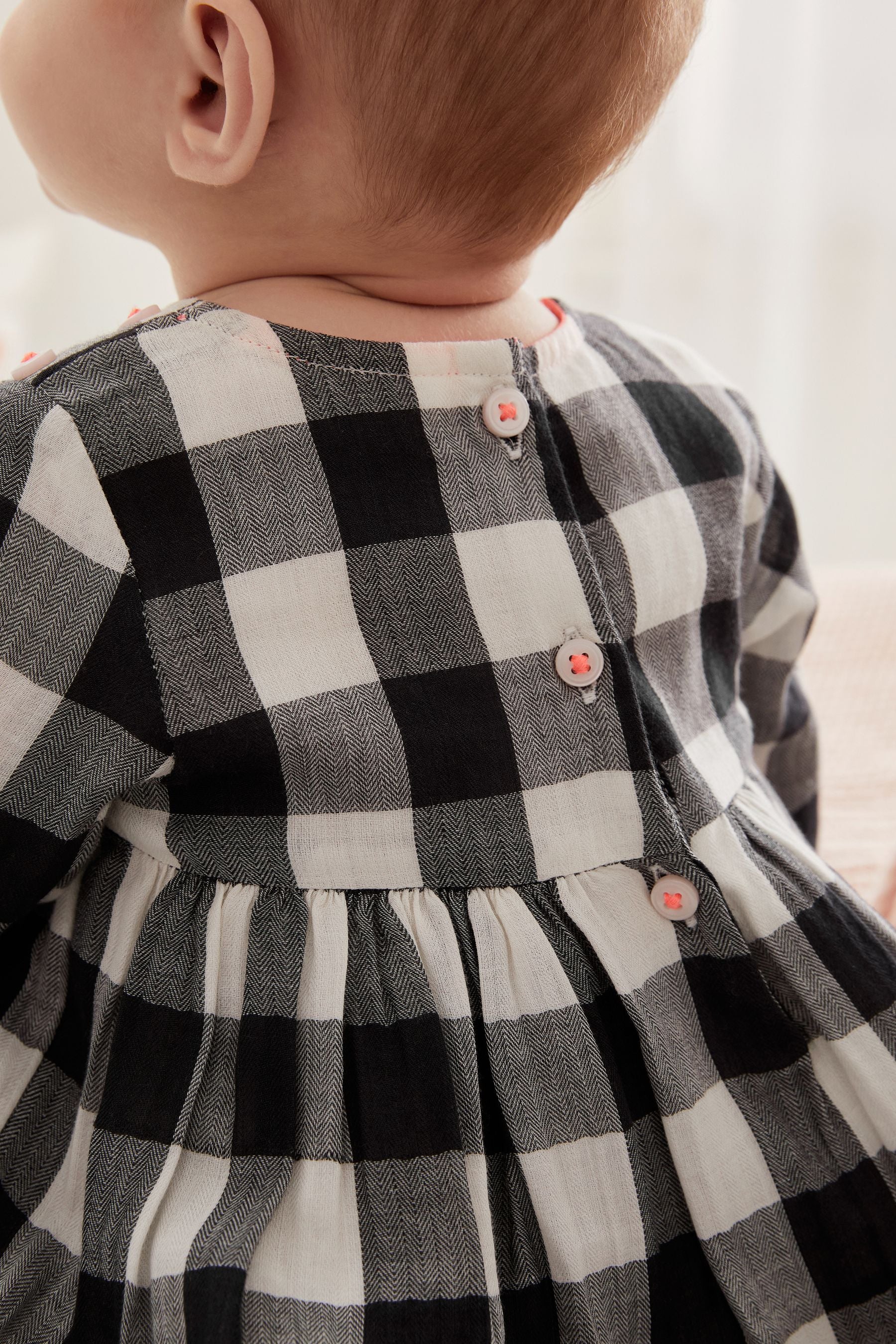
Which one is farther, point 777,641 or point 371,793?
point 777,641

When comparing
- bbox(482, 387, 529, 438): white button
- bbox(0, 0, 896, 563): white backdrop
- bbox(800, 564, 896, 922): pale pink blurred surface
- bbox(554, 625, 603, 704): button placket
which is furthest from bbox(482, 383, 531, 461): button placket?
bbox(0, 0, 896, 563): white backdrop

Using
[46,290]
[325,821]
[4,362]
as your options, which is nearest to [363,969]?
[325,821]

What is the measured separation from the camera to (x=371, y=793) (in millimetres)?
542

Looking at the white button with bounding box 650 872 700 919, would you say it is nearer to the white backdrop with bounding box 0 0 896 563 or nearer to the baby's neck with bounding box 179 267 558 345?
the baby's neck with bounding box 179 267 558 345

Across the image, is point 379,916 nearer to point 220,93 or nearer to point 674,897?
point 674,897

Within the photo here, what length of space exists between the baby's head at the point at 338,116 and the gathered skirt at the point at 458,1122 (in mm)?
333

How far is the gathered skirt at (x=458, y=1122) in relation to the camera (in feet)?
1.66

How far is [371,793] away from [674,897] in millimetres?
166

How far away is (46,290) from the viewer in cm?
114

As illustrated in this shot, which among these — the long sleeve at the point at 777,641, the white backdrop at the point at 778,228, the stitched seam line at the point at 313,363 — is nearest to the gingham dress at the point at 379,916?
the stitched seam line at the point at 313,363

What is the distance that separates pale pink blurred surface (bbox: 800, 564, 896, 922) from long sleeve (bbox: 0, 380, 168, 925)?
629mm

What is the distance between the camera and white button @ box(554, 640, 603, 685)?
560mm

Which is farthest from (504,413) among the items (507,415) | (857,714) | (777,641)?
(857,714)

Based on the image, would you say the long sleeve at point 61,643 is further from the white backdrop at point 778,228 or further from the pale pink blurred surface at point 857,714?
the white backdrop at point 778,228
